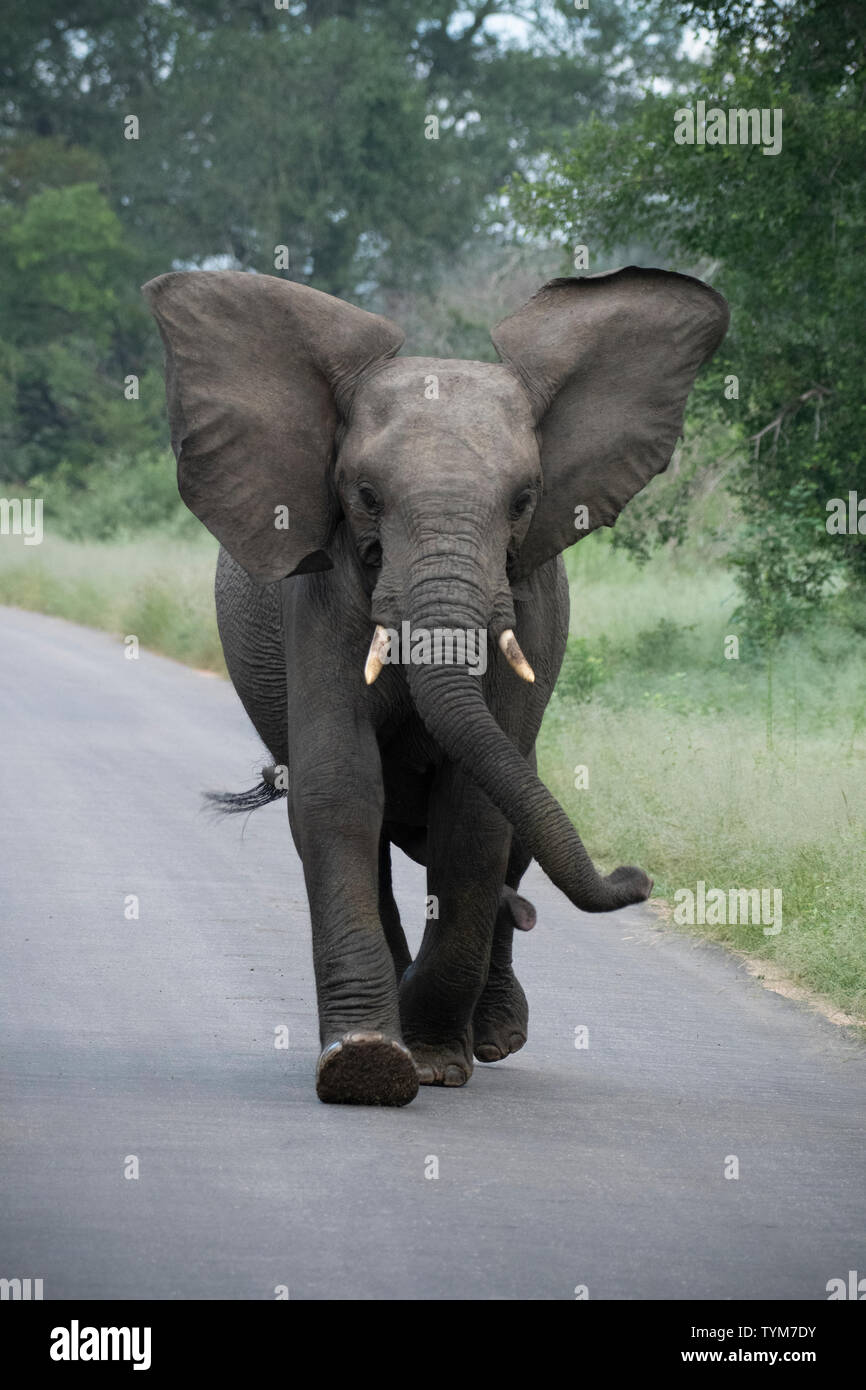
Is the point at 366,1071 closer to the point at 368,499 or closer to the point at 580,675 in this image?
the point at 368,499

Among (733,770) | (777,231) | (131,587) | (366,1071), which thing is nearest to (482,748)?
(366,1071)

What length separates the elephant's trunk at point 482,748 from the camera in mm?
6227

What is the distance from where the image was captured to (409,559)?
6.39 meters

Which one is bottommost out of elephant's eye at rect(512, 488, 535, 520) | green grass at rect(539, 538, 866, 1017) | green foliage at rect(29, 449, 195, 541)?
green foliage at rect(29, 449, 195, 541)

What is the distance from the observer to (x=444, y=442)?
6.51 m

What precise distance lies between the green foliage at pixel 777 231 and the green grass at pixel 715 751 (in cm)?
101

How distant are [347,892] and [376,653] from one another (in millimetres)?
782

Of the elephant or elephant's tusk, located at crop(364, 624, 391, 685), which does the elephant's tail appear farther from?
elephant's tusk, located at crop(364, 624, 391, 685)

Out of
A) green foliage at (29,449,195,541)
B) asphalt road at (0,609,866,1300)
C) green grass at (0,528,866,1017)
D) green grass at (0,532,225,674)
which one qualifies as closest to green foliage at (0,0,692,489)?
green foliage at (29,449,195,541)

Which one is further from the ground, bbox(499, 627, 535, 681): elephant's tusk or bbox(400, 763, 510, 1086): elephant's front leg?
bbox(499, 627, 535, 681): elephant's tusk

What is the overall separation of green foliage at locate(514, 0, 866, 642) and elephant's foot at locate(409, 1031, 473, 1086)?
8935 millimetres

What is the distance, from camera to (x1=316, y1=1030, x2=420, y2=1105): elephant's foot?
21.3 feet

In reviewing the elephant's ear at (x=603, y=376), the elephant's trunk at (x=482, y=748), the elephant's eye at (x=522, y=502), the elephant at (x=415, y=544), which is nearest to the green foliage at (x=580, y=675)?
the elephant's ear at (x=603, y=376)

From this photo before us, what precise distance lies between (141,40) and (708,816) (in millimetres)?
46083
